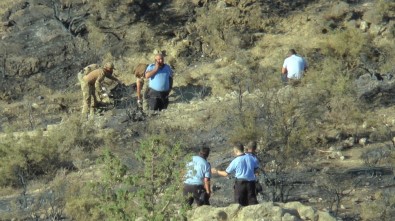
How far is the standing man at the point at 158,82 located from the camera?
16594 mm

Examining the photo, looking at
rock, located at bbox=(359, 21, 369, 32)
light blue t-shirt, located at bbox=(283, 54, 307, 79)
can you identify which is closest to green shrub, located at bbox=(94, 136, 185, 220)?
light blue t-shirt, located at bbox=(283, 54, 307, 79)

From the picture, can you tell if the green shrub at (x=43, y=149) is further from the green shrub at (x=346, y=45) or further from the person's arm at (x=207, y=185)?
the green shrub at (x=346, y=45)

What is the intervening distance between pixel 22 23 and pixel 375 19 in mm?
8787

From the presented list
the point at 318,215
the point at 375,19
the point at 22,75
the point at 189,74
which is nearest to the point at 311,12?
the point at 375,19

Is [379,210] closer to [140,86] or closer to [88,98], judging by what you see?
[140,86]

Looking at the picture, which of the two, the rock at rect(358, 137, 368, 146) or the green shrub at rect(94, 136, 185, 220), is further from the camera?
the rock at rect(358, 137, 368, 146)

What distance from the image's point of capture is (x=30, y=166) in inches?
619

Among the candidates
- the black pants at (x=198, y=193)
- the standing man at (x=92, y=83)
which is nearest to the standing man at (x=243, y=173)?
the black pants at (x=198, y=193)

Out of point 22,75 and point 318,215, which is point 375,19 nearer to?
point 22,75

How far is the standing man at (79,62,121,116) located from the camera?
17750mm

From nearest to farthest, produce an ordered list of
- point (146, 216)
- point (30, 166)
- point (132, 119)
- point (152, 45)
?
point (146, 216) → point (30, 166) → point (132, 119) → point (152, 45)

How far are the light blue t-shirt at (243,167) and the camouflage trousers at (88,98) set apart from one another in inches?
286

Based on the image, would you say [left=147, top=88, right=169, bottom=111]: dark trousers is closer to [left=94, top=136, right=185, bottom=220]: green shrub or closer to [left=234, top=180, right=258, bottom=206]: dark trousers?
[left=234, top=180, right=258, bottom=206]: dark trousers

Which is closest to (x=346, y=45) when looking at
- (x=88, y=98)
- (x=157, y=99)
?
(x=157, y=99)
